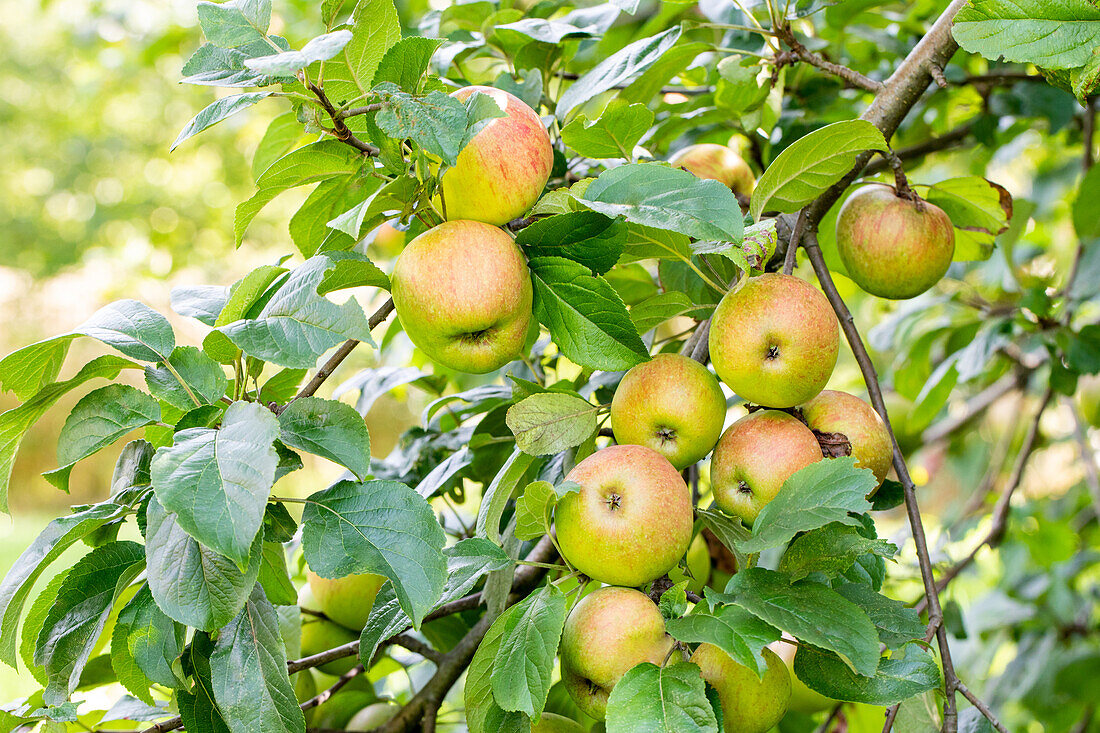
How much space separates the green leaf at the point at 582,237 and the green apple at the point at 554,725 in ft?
1.39

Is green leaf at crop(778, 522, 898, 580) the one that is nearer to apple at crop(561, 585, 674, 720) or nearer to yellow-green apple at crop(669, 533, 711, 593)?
apple at crop(561, 585, 674, 720)

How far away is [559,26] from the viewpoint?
3.41 feet

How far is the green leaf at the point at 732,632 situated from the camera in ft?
1.77

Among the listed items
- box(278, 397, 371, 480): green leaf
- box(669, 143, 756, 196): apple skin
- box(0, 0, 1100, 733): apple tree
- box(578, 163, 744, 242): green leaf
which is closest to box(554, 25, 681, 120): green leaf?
box(0, 0, 1100, 733): apple tree

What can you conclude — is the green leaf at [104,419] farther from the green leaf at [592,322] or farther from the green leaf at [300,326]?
the green leaf at [592,322]

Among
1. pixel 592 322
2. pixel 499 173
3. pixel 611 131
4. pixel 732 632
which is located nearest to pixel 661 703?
pixel 732 632

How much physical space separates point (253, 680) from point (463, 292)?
0.35m

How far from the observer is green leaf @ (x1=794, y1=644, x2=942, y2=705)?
62 centimetres

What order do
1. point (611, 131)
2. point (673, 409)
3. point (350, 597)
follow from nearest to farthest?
point (673, 409)
point (611, 131)
point (350, 597)

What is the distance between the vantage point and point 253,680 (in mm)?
650

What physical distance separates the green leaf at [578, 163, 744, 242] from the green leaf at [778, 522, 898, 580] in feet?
0.79

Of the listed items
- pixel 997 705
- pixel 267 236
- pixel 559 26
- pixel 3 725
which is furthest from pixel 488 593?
pixel 267 236

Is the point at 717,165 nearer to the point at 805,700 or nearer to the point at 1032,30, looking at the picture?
the point at 1032,30

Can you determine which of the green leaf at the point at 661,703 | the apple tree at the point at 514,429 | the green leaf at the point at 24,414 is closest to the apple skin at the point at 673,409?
the apple tree at the point at 514,429
